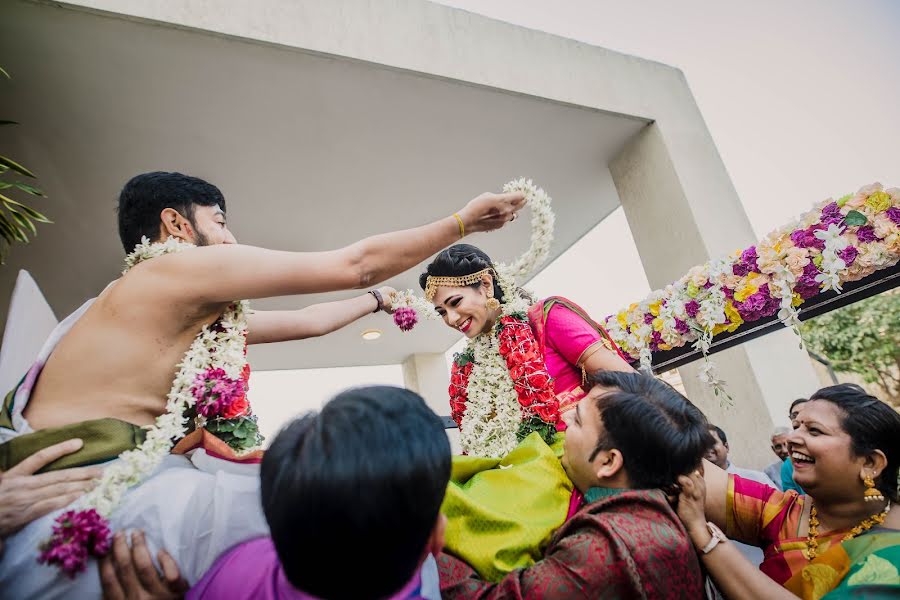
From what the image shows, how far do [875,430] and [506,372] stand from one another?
1.64 meters

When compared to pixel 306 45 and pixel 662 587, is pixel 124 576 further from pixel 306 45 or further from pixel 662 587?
pixel 306 45

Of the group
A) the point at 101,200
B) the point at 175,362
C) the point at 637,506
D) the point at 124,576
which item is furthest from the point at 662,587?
the point at 101,200

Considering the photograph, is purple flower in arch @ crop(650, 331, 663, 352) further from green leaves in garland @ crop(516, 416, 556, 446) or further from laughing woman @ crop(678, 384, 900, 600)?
green leaves in garland @ crop(516, 416, 556, 446)

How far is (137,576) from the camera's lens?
125cm

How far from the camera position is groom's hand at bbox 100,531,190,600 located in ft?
4.06

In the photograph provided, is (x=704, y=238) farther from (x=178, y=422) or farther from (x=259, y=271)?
(x=178, y=422)

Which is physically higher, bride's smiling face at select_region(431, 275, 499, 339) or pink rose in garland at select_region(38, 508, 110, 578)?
bride's smiling face at select_region(431, 275, 499, 339)

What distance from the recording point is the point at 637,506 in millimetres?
1458

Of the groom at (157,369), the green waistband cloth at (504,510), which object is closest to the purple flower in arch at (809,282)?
the green waistband cloth at (504,510)

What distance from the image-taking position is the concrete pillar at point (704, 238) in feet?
14.6

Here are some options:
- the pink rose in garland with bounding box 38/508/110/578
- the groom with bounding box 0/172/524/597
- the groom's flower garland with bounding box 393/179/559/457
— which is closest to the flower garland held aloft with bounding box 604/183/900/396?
the groom's flower garland with bounding box 393/179/559/457

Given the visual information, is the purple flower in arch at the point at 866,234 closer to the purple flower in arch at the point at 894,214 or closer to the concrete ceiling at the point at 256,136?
the purple flower in arch at the point at 894,214

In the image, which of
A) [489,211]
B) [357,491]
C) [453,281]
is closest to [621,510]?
[357,491]

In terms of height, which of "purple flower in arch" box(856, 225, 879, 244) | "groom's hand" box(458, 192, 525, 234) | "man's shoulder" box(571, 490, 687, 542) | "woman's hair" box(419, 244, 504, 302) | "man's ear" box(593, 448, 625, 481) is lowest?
"man's shoulder" box(571, 490, 687, 542)
